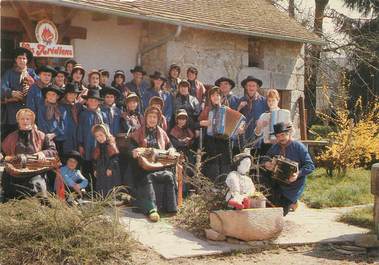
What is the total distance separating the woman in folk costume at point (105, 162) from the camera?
7.76 m

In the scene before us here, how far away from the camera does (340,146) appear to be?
483 inches

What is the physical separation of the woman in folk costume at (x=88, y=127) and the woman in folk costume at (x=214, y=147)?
1600 mm

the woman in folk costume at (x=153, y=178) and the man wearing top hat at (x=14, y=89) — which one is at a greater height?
the man wearing top hat at (x=14, y=89)

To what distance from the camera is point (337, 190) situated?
10.1 meters

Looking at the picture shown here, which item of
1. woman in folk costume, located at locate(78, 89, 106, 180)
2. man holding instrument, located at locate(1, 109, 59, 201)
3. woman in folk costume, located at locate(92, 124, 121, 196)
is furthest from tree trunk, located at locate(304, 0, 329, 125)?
man holding instrument, located at locate(1, 109, 59, 201)

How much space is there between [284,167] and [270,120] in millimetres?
1250

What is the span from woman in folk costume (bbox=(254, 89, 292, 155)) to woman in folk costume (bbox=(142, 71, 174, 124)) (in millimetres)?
1471

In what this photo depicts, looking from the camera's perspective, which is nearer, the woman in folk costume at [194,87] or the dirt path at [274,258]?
the dirt path at [274,258]

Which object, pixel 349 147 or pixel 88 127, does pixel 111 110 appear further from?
pixel 349 147

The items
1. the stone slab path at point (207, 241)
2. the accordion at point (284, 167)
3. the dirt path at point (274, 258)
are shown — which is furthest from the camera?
the accordion at point (284, 167)

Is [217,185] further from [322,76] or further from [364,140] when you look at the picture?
[322,76]

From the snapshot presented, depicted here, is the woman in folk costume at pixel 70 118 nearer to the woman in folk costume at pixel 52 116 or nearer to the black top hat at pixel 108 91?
the woman in folk costume at pixel 52 116

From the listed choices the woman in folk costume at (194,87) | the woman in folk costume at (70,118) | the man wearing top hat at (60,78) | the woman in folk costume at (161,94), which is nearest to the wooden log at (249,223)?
the woman in folk costume at (70,118)

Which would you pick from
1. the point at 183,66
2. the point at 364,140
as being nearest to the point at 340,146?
the point at 364,140
